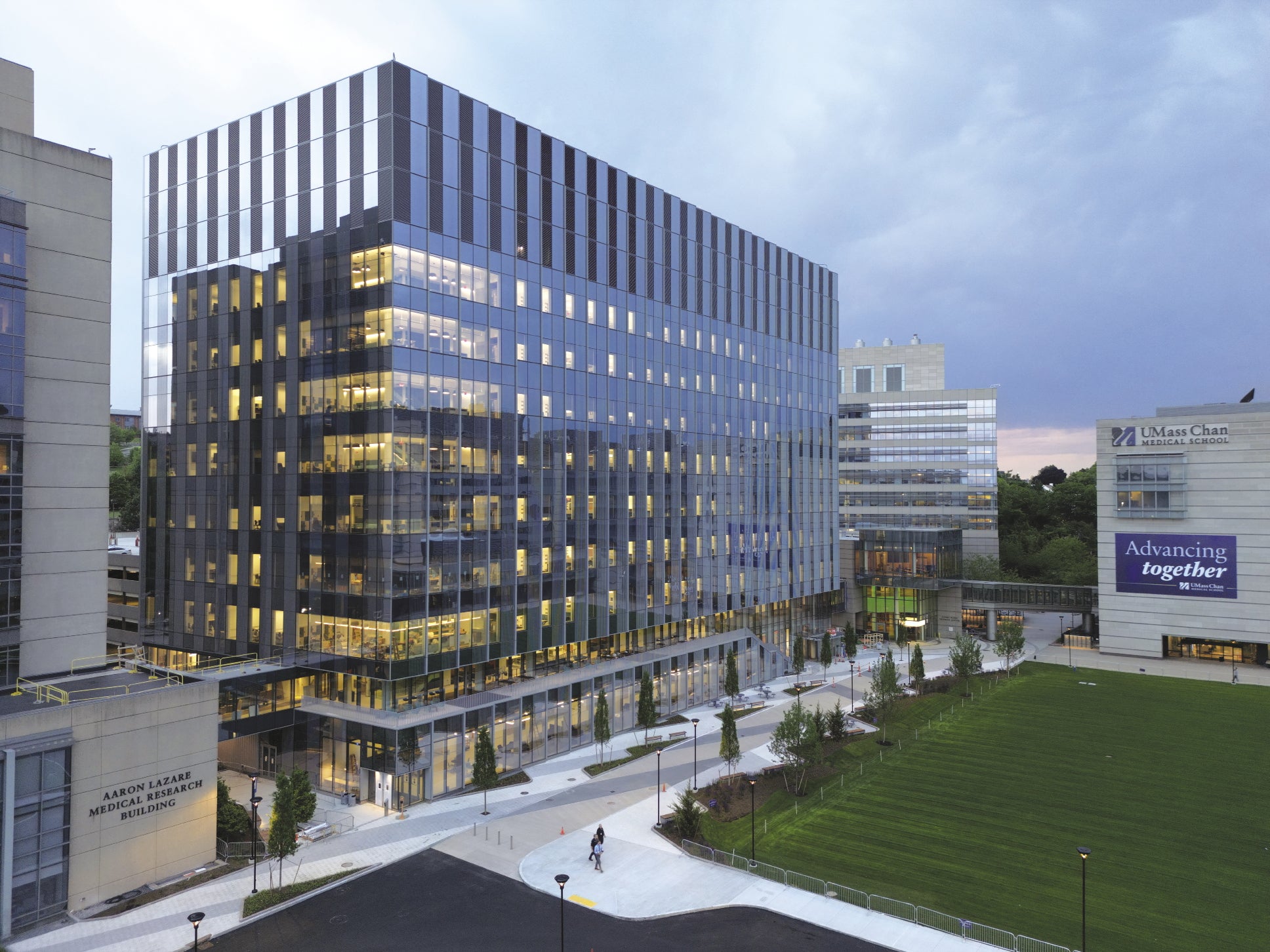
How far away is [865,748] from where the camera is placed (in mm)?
51000

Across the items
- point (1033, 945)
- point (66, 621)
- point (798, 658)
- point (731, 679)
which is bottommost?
point (1033, 945)

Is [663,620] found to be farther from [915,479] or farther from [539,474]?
[915,479]

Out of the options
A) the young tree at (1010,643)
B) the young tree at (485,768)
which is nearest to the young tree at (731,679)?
the young tree at (485,768)

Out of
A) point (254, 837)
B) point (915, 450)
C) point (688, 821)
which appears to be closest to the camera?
point (254, 837)

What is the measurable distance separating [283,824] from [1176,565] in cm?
8210

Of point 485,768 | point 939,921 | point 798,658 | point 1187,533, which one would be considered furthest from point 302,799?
point 1187,533

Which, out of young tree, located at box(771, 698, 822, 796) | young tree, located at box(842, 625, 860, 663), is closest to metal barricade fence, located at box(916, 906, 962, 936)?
young tree, located at box(771, 698, 822, 796)

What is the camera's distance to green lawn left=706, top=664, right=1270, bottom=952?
96.7 ft

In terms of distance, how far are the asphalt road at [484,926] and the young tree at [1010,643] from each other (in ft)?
166

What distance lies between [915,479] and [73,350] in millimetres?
99869

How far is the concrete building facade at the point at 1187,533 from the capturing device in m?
73.8

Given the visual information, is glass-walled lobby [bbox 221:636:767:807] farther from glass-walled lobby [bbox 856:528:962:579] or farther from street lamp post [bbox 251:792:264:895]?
glass-walled lobby [bbox 856:528:962:579]

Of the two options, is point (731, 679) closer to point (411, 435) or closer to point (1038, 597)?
point (411, 435)

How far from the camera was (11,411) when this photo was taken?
33.6 metres
